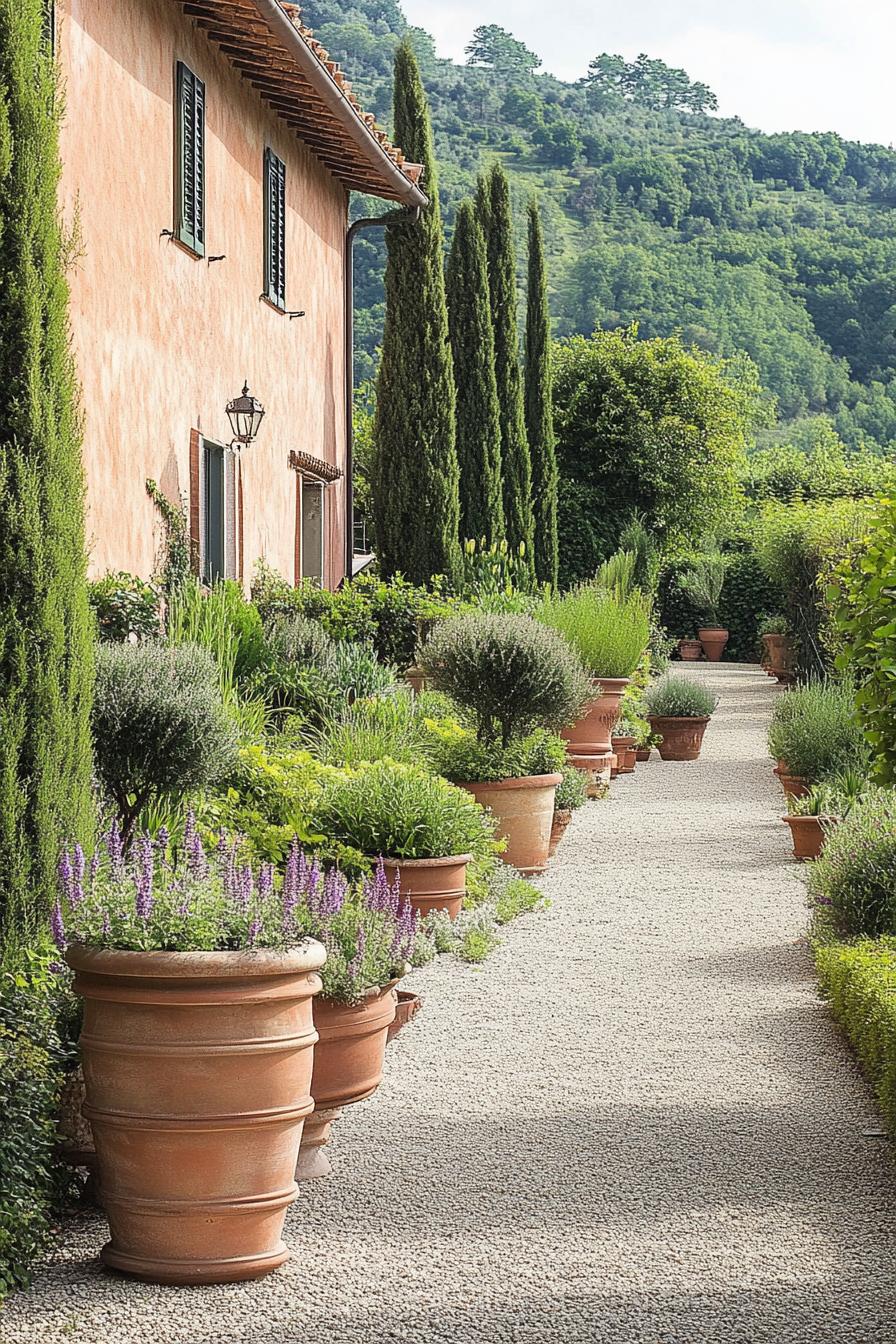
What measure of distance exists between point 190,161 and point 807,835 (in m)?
6.29

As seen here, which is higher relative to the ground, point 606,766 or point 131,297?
point 131,297

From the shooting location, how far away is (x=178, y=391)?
33.5 ft

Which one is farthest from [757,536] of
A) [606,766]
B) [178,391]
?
[178,391]

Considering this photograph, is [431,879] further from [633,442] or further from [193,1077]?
[633,442]

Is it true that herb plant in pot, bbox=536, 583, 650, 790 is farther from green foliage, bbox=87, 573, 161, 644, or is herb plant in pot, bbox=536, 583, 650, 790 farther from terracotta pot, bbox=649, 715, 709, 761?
green foliage, bbox=87, 573, 161, 644

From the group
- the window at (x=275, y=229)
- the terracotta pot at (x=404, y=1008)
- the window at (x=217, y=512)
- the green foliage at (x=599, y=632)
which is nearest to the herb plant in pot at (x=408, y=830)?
the terracotta pot at (x=404, y=1008)

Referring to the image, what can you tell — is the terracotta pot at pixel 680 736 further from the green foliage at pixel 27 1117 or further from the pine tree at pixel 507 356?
the green foliage at pixel 27 1117

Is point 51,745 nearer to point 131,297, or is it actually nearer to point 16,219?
point 16,219

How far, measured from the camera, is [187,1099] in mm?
3299

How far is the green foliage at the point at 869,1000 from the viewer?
4.49m

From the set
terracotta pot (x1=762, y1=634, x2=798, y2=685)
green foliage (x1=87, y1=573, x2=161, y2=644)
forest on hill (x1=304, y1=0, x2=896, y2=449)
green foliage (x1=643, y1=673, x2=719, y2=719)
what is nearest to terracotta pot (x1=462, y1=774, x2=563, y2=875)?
green foliage (x1=87, y1=573, x2=161, y2=644)

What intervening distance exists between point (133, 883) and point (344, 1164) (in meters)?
1.12

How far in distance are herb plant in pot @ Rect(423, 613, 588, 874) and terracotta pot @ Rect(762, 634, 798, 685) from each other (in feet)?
38.0

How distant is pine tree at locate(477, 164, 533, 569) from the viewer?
18094 mm
